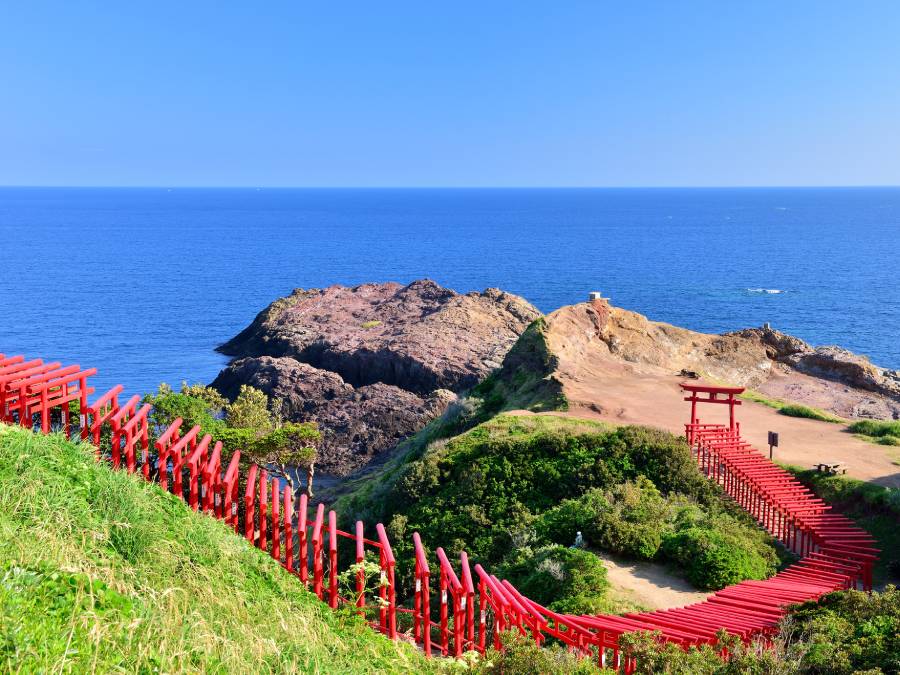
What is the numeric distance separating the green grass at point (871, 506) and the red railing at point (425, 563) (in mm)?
525

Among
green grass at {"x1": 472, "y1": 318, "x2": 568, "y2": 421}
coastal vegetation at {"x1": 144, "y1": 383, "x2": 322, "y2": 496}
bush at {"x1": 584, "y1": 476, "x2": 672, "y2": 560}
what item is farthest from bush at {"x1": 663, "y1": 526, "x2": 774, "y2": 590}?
coastal vegetation at {"x1": 144, "y1": 383, "x2": 322, "y2": 496}

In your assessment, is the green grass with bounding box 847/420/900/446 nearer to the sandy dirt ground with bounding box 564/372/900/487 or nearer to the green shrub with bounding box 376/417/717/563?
the sandy dirt ground with bounding box 564/372/900/487

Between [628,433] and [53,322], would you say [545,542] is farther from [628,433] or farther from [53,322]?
[53,322]

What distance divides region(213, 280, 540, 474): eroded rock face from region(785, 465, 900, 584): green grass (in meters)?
23.1

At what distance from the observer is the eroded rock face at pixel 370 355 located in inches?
1740

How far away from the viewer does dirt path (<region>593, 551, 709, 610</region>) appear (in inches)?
636

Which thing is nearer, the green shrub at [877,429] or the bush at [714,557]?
the bush at [714,557]

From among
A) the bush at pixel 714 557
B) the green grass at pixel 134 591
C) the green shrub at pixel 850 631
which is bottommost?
the bush at pixel 714 557

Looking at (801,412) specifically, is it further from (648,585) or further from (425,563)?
(425,563)

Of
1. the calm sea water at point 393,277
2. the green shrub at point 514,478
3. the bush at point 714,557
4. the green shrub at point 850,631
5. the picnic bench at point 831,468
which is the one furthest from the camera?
the calm sea water at point 393,277

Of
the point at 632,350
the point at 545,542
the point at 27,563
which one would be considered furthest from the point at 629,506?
the point at 632,350

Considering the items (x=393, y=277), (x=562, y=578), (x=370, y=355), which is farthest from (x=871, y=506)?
(x=393, y=277)

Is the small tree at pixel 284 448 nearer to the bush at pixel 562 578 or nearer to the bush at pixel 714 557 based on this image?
the bush at pixel 562 578

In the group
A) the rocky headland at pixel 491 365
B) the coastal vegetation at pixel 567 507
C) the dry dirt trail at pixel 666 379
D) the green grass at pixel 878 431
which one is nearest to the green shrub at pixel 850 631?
the coastal vegetation at pixel 567 507
